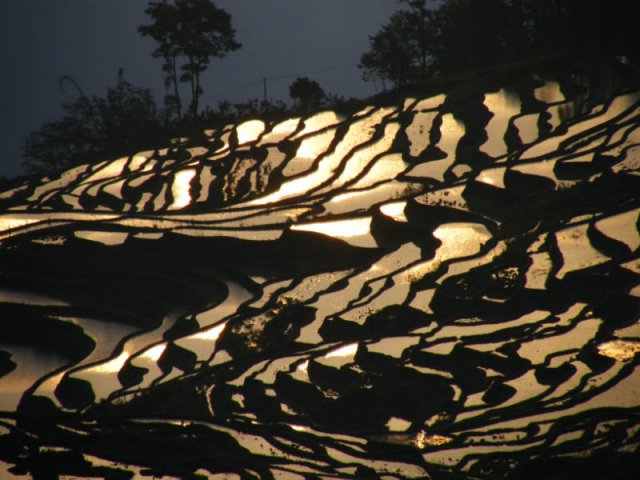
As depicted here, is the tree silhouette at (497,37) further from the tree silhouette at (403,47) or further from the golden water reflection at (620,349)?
the golden water reflection at (620,349)

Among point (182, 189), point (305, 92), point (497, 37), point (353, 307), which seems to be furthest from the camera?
point (497, 37)

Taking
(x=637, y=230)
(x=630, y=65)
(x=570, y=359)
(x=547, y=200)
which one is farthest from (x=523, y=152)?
(x=570, y=359)

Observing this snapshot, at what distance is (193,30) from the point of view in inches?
728

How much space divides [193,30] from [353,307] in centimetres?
1422

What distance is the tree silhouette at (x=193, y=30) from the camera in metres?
18.3

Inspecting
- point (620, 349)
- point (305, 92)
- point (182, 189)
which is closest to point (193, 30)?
point (305, 92)

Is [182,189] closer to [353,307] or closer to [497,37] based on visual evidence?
[353,307]

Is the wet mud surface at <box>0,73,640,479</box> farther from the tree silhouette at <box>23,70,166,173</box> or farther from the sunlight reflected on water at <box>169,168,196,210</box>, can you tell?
the tree silhouette at <box>23,70,166,173</box>

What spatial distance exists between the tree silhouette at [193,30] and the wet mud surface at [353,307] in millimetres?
8497

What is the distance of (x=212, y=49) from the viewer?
18.7 m

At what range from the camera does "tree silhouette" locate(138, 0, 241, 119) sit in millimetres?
18281

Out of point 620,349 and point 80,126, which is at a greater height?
point 80,126

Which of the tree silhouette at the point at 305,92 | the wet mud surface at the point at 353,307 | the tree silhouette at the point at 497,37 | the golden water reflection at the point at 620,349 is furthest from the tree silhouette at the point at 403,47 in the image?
the golden water reflection at the point at 620,349

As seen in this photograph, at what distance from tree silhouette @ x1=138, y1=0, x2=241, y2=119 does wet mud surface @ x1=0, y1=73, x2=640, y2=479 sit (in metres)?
8.50
